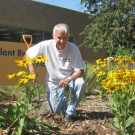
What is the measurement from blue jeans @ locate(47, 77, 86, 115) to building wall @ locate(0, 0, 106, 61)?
805 cm

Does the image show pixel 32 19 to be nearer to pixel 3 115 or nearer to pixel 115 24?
pixel 115 24

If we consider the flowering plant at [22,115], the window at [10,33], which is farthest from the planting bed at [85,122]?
the window at [10,33]

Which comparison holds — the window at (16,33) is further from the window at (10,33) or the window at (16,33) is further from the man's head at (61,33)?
the man's head at (61,33)

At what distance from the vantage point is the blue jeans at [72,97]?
258 centimetres

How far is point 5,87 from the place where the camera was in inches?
174

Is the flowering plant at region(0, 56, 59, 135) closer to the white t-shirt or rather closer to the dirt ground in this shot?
the dirt ground

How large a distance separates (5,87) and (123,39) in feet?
19.8

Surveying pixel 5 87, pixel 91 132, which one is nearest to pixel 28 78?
pixel 91 132

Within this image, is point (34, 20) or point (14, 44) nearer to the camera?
point (14, 44)

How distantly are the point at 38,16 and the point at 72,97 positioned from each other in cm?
917

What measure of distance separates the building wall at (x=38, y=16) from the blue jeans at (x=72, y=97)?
26.4ft

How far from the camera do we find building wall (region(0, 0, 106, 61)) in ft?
32.6

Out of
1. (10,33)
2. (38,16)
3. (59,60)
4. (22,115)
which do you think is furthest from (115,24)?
(22,115)

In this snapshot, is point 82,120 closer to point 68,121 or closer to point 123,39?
point 68,121
